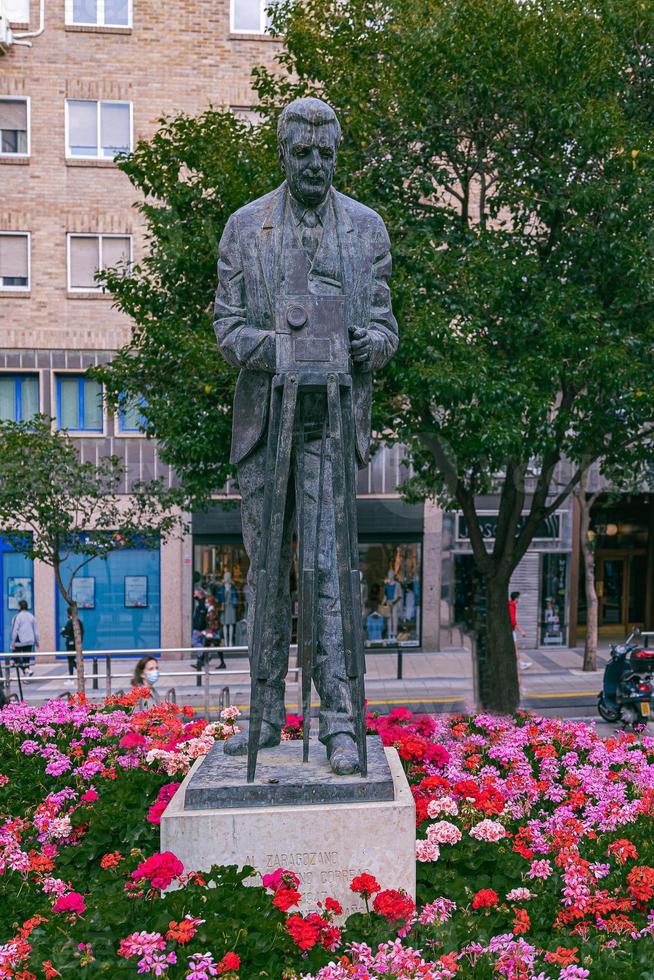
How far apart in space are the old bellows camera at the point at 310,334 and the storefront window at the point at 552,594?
68.1 feet

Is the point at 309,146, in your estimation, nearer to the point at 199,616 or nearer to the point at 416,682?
the point at 416,682

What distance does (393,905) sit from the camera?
4.16 metres

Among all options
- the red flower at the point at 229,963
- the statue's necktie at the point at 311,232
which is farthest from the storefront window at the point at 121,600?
the red flower at the point at 229,963

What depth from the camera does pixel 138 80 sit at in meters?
22.8

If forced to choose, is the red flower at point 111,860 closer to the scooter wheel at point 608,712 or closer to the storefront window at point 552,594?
the scooter wheel at point 608,712

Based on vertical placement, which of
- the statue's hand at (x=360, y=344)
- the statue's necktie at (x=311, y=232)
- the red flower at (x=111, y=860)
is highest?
the statue's necktie at (x=311, y=232)

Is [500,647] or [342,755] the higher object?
[342,755]

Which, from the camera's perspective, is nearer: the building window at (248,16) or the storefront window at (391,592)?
the building window at (248,16)

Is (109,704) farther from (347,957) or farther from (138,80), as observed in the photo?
(138,80)

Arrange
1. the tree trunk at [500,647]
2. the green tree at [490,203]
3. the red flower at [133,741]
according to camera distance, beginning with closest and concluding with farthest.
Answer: the red flower at [133,741] → the green tree at [490,203] → the tree trunk at [500,647]

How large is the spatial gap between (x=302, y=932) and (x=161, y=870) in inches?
28.2

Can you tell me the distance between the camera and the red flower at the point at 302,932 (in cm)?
385

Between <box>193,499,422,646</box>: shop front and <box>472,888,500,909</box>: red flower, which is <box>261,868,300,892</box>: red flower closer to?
<box>472,888,500,909</box>: red flower

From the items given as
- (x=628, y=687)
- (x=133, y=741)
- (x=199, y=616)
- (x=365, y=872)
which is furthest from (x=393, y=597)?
(x=365, y=872)
